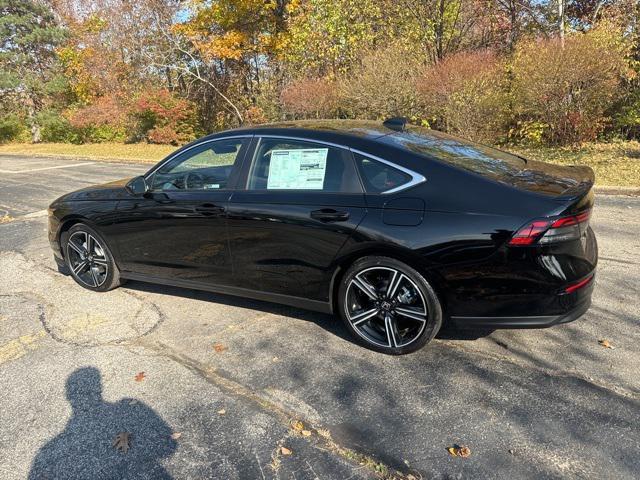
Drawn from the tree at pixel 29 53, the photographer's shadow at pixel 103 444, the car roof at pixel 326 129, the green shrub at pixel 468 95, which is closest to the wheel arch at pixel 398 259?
the car roof at pixel 326 129

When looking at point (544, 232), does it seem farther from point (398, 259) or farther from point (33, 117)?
point (33, 117)

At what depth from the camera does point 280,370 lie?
3361 millimetres

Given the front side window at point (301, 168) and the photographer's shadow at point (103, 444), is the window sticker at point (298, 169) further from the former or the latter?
the photographer's shadow at point (103, 444)

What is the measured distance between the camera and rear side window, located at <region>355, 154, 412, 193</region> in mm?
3285

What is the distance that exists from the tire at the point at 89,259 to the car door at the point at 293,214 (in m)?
1.55

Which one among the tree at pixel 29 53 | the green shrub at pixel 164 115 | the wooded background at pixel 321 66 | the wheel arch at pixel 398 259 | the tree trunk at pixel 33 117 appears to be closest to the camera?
the wheel arch at pixel 398 259

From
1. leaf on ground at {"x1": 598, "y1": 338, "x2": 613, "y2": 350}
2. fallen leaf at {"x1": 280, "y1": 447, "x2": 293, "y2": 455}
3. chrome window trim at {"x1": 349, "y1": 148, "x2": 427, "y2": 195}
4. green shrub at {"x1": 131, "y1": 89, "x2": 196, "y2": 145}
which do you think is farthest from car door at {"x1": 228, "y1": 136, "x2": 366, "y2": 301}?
green shrub at {"x1": 131, "y1": 89, "x2": 196, "y2": 145}

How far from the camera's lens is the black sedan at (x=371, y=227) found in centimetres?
300

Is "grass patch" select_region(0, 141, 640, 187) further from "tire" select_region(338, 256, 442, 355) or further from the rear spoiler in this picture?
"tire" select_region(338, 256, 442, 355)

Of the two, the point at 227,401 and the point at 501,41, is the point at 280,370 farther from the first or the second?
the point at 501,41

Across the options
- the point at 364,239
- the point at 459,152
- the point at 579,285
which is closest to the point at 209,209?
the point at 364,239

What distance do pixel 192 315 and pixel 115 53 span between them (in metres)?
25.8

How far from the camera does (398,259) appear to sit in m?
3.23

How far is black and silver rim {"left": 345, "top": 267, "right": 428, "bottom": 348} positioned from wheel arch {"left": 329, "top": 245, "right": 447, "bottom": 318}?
98 mm
